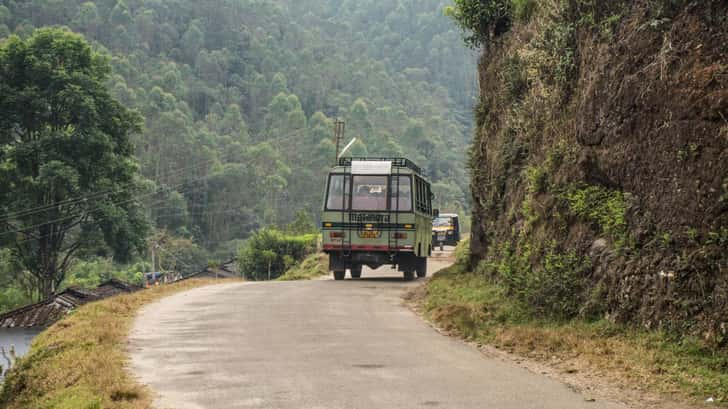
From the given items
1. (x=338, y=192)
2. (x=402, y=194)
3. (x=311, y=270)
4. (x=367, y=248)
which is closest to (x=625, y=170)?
(x=402, y=194)

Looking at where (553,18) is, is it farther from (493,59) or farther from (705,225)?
(705,225)

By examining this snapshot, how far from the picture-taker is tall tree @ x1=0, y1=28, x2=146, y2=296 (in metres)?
43.3

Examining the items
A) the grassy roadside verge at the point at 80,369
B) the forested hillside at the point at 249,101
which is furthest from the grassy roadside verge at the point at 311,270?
the forested hillside at the point at 249,101

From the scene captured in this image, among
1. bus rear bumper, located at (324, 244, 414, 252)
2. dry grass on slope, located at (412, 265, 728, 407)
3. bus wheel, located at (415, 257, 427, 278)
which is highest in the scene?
bus rear bumper, located at (324, 244, 414, 252)

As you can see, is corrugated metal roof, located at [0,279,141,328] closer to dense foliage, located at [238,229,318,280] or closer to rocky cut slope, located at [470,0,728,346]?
dense foliage, located at [238,229,318,280]

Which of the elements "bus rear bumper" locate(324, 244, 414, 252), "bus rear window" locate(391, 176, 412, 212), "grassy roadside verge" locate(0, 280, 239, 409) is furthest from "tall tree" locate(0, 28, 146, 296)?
"grassy roadside verge" locate(0, 280, 239, 409)

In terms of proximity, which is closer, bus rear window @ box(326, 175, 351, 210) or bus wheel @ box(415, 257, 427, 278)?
bus rear window @ box(326, 175, 351, 210)

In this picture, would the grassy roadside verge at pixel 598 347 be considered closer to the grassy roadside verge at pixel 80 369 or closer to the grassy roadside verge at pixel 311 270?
the grassy roadside verge at pixel 80 369

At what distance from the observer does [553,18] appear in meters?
18.5

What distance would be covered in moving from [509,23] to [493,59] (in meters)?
1.14

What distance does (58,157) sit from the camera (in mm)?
44000

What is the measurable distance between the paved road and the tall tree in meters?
26.9

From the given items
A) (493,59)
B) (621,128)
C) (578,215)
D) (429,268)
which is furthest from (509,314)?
(429,268)

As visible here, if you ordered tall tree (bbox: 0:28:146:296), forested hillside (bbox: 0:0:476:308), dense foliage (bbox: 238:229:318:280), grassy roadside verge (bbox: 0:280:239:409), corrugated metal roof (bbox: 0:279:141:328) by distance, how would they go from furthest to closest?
forested hillside (bbox: 0:0:476:308) → dense foliage (bbox: 238:229:318:280) → tall tree (bbox: 0:28:146:296) → corrugated metal roof (bbox: 0:279:141:328) → grassy roadside verge (bbox: 0:280:239:409)
